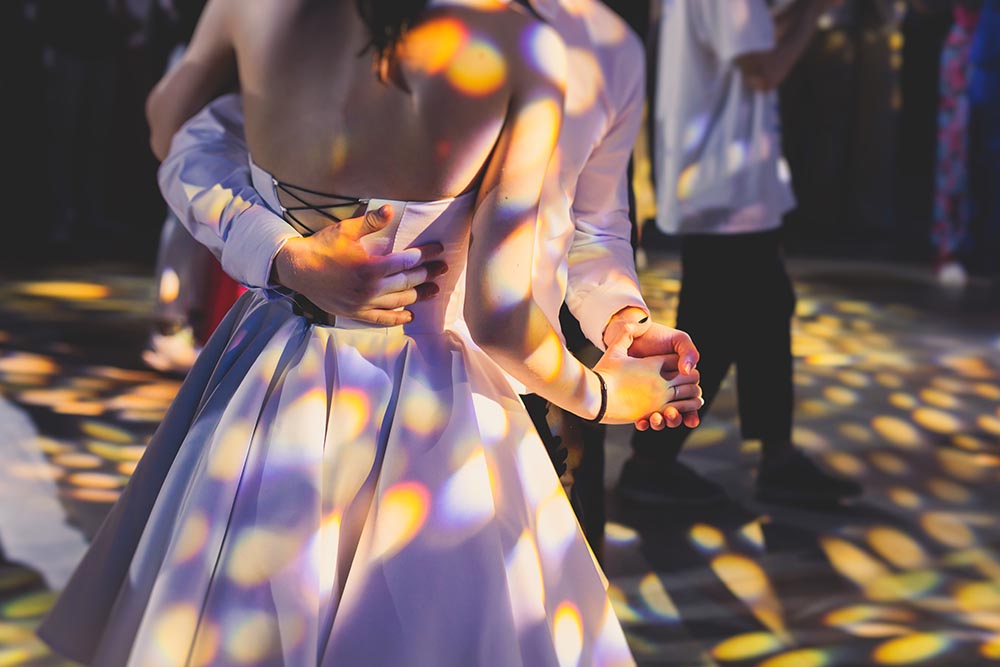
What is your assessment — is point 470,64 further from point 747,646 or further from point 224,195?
point 747,646

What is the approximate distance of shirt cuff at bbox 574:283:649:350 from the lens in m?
1.26

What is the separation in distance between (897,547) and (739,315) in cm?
56

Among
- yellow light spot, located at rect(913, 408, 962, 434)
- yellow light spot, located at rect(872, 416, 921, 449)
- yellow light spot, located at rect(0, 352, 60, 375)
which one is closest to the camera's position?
yellow light spot, located at rect(872, 416, 921, 449)

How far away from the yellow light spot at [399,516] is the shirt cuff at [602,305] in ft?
1.06

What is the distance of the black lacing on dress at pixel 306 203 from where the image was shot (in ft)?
3.39

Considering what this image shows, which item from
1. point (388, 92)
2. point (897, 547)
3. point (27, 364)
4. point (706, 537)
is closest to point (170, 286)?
point (27, 364)

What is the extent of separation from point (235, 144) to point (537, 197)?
0.37 meters

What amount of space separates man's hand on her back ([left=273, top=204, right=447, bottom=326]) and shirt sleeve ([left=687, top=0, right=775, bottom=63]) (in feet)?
5.02

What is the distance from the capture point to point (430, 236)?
3.39ft

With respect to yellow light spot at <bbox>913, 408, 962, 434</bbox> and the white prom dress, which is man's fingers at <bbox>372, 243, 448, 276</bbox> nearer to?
the white prom dress

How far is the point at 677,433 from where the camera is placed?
8.72ft

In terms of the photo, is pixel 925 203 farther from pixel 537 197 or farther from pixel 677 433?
pixel 537 197

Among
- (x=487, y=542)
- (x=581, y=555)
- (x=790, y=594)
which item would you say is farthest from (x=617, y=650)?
(x=790, y=594)

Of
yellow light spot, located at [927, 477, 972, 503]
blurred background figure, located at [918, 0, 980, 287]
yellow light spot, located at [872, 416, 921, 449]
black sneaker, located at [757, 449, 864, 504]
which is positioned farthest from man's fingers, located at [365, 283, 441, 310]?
blurred background figure, located at [918, 0, 980, 287]
